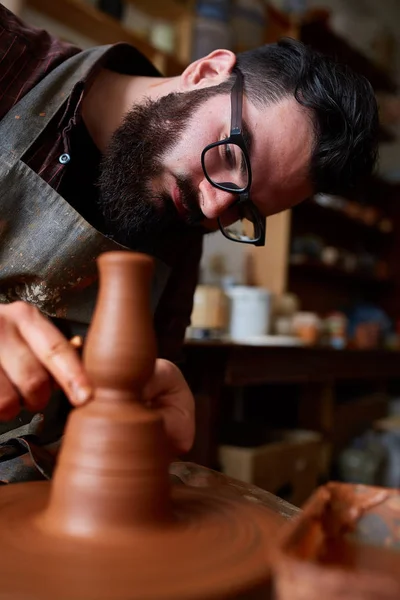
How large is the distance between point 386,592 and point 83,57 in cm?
135

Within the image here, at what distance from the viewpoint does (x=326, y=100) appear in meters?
1.40

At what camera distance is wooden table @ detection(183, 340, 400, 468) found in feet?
6.84

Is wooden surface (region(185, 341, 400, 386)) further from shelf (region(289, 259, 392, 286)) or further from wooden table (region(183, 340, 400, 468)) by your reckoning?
shelf (region(289, 259, 392, 286))

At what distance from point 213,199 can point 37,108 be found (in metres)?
0.44

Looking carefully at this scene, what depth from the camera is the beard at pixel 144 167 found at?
144 cm

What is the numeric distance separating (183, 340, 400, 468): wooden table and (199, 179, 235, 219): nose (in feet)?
2.28

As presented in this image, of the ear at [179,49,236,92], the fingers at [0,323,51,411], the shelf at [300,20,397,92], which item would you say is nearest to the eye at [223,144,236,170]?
the ear at [179,49,236,92]

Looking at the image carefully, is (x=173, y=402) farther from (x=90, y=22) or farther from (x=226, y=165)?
(x=90, y=22)

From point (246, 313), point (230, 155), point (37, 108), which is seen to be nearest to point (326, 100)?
point (230, 155)

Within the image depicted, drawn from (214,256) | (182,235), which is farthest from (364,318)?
(182,235)

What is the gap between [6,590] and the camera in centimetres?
51

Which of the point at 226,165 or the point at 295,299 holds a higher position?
the point at 226,165

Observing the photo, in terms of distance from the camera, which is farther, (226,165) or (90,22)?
(90,22)

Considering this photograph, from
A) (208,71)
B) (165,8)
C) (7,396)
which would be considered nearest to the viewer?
(7,396)
